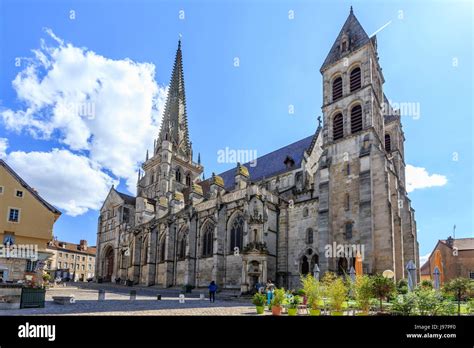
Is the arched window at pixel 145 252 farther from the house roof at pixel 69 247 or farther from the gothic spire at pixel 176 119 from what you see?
the house roof at pixel 69 247

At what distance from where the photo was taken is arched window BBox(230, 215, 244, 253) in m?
32.0

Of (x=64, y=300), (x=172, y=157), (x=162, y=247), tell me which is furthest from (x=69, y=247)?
(x=64, y=300)

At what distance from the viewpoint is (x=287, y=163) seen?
3838 centimetres

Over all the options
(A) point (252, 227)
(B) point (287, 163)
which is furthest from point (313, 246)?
(B) point (287, 163)

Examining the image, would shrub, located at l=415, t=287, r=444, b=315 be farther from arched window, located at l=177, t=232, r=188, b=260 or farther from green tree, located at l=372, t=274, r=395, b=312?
arched window, located at l=177, t=232, r=188, b=260

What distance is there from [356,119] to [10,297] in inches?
1018

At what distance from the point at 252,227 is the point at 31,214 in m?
15.7

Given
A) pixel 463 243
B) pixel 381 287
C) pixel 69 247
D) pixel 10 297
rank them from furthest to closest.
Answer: pixel 69 247 → pixel 463 243 → pixel 10 297 → pixel 381 287

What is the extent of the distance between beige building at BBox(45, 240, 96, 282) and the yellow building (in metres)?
53.0

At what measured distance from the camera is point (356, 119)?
94.2ft

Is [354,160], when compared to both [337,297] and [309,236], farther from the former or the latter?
[337,297]

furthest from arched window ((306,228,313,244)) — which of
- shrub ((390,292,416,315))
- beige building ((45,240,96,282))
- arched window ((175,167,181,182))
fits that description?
beige building ((45,240,96,282))

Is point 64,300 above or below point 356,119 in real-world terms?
below

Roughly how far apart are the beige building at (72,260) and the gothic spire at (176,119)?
A: 110 ft
